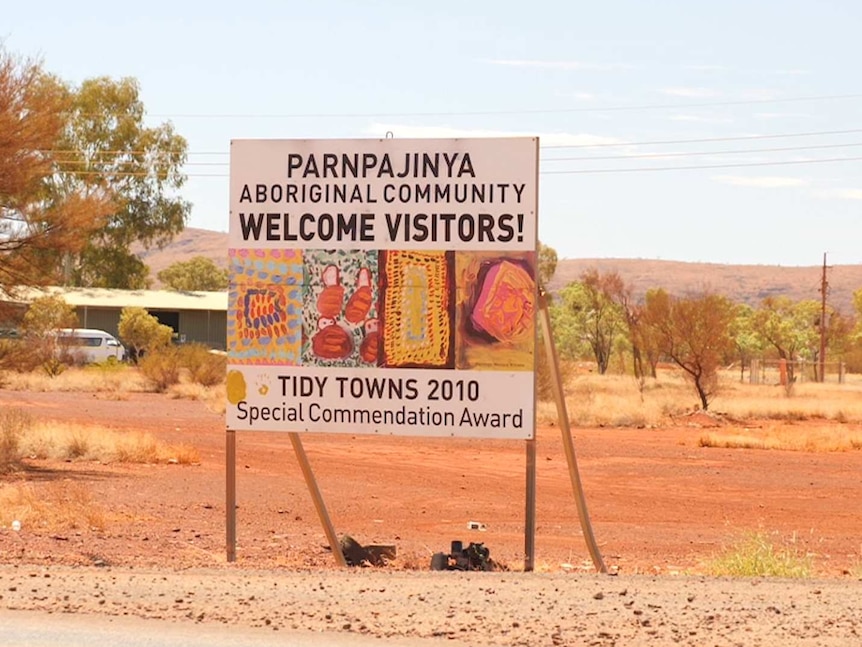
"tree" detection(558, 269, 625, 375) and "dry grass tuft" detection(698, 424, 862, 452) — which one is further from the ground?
"tree" detection(558, 269, 625, 375)

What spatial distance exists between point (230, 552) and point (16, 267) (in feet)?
39.8

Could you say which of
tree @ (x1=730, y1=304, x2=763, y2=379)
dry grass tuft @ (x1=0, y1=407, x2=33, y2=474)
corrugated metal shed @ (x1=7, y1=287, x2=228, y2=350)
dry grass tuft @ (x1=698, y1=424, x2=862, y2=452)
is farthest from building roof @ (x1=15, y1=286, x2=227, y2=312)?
dry grass tuft @ (x1=0, y1=407, x2=33, y2=474)

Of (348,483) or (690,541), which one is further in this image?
(348,483)

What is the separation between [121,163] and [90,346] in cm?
1585

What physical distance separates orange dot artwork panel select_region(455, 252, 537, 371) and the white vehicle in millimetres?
51273

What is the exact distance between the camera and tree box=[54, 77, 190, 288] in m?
80.9

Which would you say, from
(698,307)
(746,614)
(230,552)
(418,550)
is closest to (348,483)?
(418,550)

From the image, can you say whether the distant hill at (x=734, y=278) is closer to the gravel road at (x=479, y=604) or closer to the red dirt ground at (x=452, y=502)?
the red dirt ground at (x=452, y=502)

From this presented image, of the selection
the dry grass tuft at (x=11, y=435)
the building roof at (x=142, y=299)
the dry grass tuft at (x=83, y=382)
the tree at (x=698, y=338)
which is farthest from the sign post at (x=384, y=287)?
the building roof at (x=142, y=299)

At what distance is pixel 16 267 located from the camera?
23.7 metres

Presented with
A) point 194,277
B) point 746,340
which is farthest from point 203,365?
point 194,277

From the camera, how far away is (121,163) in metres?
82.2

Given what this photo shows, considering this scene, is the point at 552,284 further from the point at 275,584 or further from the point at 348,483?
the point at 275,584

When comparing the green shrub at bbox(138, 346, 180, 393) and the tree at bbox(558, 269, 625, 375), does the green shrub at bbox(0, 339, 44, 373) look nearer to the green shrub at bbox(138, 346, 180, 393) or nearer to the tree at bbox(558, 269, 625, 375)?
the green shrub at bbox(138, 346, 180, 393)
